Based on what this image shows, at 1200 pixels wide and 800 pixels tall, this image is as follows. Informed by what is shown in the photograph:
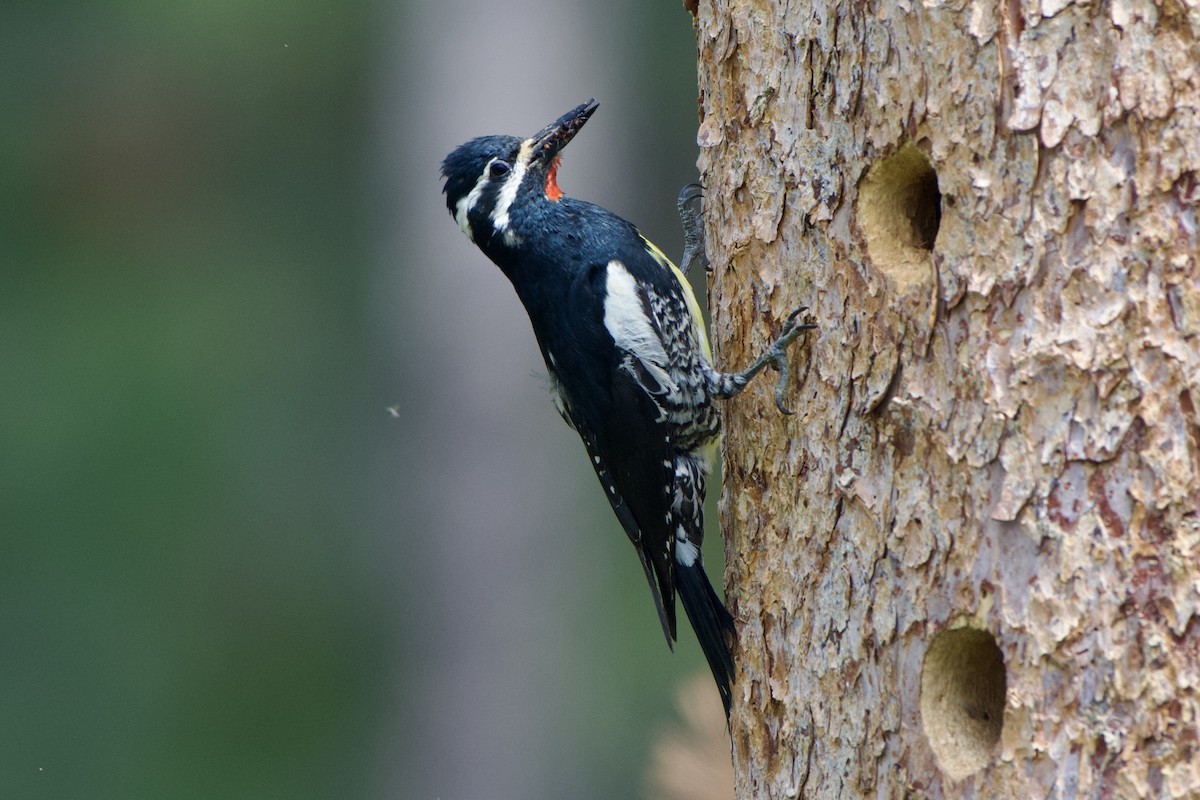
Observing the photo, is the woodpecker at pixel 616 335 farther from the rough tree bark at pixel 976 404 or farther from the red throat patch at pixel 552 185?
the rough tree bark at pixel 976 404

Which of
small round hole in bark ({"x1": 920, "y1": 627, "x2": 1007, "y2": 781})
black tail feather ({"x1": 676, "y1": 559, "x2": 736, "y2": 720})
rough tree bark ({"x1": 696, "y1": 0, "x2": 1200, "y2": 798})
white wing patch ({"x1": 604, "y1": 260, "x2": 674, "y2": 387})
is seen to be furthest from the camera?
white wing patch ({"x1": 604, "y1": 260, "x2": 674, "y2": 387})

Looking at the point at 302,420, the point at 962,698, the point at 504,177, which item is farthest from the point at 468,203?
the point at 302,420

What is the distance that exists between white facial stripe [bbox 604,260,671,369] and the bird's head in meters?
0.37

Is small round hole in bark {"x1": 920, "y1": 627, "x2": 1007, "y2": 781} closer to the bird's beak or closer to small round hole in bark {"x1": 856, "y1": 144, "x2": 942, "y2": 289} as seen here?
small round hole in bark {"x1": 856, "y1": 144, "x2": 942, "y2": 289}

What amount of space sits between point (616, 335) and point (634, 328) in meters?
0.05

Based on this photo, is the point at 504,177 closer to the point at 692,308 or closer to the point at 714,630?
the point at 692,308

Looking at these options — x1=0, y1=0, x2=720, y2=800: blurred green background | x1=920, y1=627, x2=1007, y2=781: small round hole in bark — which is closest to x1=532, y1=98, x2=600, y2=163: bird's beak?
x1=920, y1=627, x2=1007, y2=781: small round hole in bark

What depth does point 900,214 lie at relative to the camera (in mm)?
2633

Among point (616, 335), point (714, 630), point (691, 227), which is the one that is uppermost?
point (691, 227)

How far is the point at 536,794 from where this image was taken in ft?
22.4

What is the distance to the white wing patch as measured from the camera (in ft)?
11.9

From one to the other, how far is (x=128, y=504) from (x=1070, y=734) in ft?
22.0

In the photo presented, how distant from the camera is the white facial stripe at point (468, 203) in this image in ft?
12.9

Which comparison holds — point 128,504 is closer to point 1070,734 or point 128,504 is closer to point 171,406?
point 171,406
